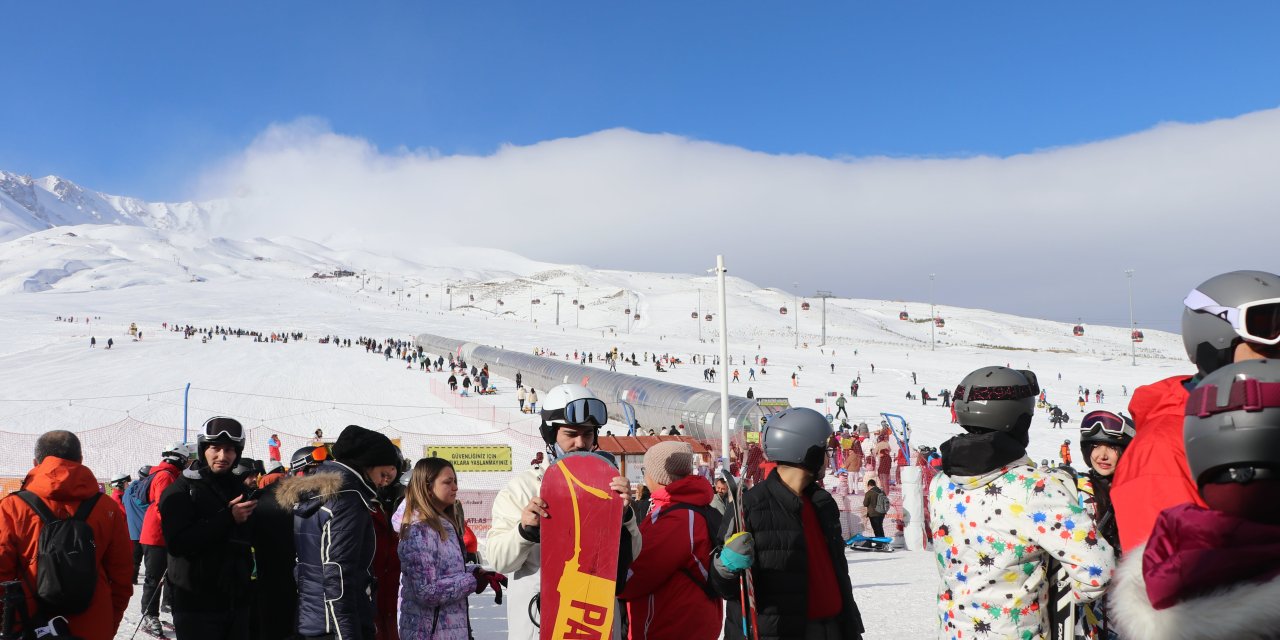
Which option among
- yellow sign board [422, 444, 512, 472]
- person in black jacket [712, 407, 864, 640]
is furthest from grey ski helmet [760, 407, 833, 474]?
yellow sign board [422, 444, 512, 472]

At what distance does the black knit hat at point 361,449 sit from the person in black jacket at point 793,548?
1842mm

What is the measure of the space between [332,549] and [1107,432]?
14.6 ft

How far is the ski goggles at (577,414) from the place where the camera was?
3.73 m

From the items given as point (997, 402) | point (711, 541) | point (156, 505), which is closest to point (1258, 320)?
point (997, 402)

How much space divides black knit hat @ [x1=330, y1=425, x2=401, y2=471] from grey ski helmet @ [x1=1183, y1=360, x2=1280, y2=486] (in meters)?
3.65

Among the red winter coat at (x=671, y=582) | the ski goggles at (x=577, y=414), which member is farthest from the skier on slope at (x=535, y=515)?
the red winter coat at (x=671, y=582)

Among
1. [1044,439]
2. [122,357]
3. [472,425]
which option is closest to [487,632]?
[472,425]

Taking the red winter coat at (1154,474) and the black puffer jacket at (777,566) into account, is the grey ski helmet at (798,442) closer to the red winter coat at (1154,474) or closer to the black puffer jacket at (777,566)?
the black puffer jacket at (777,566)

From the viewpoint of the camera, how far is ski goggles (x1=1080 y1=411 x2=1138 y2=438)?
5207 mm

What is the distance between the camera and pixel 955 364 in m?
62.2

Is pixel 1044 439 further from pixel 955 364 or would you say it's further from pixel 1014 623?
pixel 955 364

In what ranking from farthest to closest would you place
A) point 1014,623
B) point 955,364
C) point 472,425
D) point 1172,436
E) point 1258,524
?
point 955,364 → point 472,425 → point 1014,623 → point 1172,436 → point 1258,524

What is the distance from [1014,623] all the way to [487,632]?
17.8 feet

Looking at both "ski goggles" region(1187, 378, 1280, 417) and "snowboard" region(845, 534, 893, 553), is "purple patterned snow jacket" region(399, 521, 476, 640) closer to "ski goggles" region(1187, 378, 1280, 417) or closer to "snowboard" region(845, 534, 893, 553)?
"ski goggles" region(1187, 378, 1280, 417)
